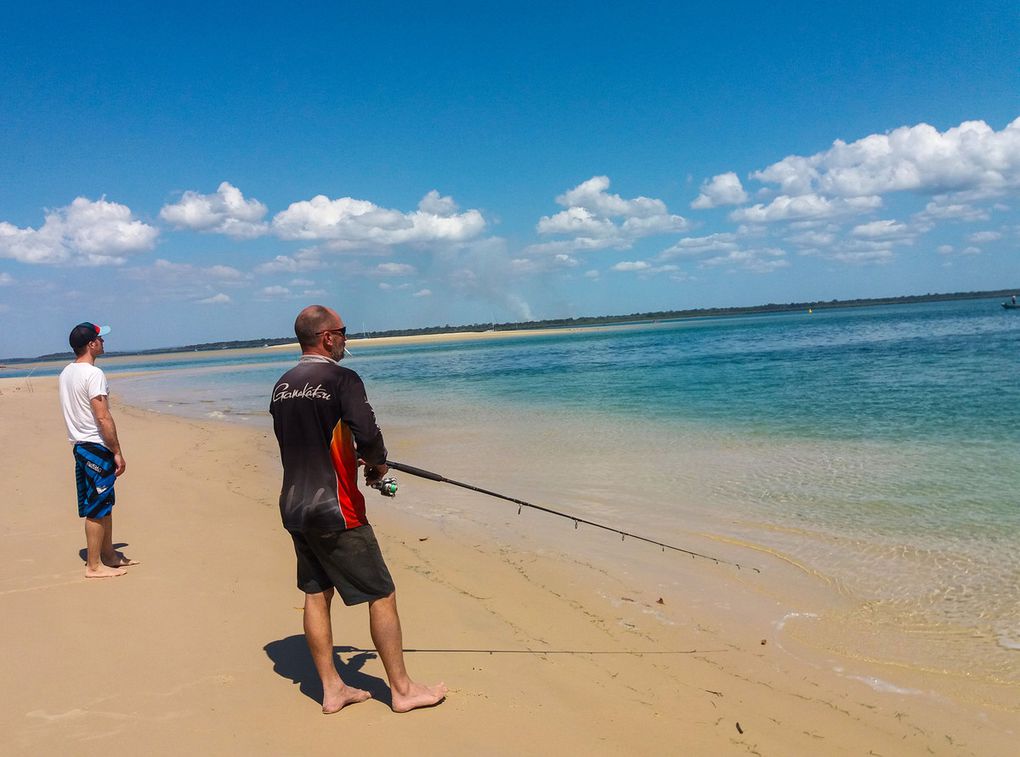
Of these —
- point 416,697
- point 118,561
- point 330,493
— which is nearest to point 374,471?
point 330,493

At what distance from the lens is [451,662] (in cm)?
405

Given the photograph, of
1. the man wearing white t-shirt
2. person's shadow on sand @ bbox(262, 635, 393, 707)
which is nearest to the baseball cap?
the man wearing white t-shirt

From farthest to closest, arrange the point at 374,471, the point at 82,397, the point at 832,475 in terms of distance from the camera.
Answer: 1. the point at 832,475
2. the point at 82,397
3. the point at 374,471

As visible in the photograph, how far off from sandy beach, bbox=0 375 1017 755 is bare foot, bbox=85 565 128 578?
16cm

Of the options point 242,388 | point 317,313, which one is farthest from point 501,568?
point 242,388

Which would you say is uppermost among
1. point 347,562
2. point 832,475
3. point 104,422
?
point 104,422

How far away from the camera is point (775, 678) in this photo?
4.13 m

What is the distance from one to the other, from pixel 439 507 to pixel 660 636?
171 inches

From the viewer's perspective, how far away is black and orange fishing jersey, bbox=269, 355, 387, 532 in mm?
3209

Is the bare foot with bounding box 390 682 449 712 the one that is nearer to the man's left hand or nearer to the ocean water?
the man's left hand

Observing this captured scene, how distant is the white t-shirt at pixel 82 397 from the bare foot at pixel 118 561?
1104 millimetres

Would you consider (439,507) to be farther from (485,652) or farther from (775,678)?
(775,678)

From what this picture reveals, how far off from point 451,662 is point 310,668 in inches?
33.9

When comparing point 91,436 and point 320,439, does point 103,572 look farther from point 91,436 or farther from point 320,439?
point 320,439
